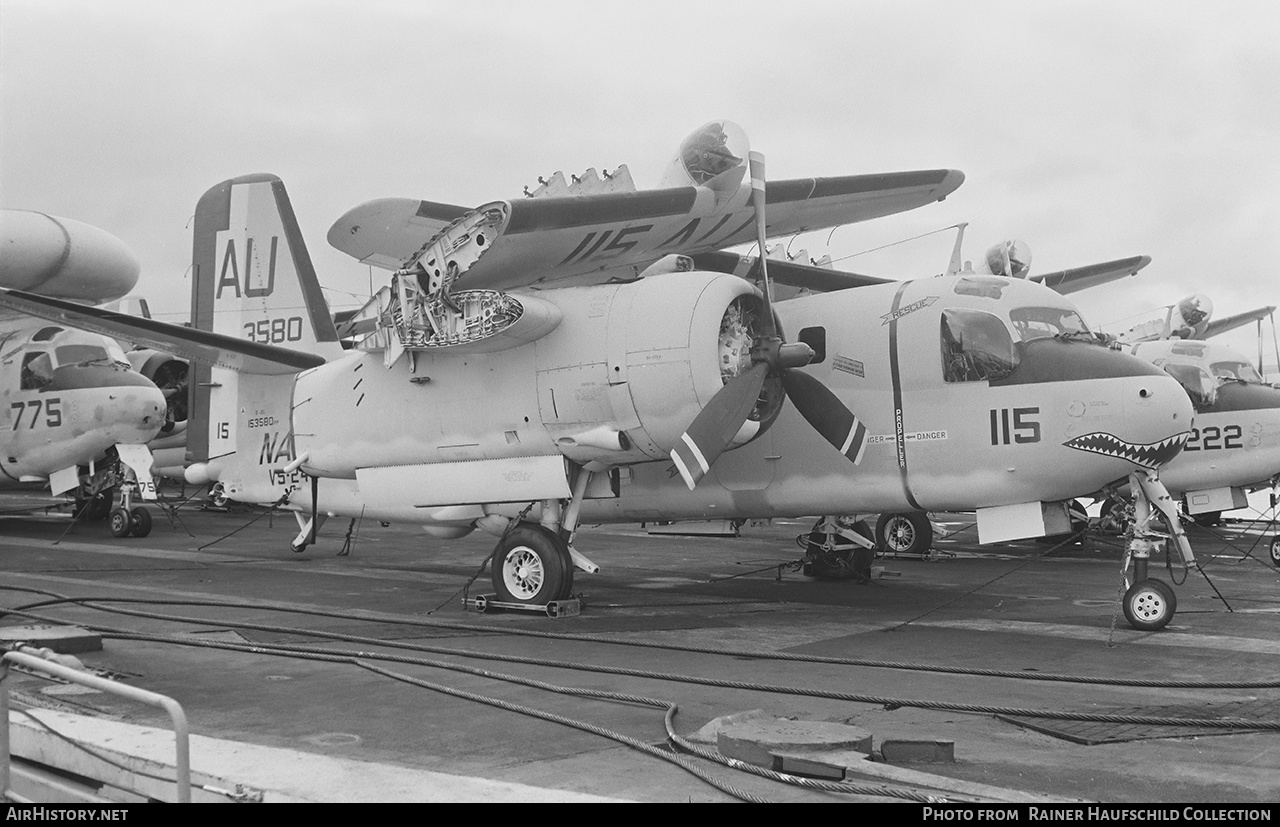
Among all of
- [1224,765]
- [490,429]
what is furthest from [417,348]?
[1224,765]

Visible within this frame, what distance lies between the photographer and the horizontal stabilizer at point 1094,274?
2558 cm

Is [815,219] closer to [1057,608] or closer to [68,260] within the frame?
[1057,608]

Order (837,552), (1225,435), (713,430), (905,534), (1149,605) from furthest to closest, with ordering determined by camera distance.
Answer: (905,534) → (1225,435) → (837,552) → (713,430) → (1149,605)

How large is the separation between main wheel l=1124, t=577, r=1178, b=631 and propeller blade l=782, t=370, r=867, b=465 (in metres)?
3.24

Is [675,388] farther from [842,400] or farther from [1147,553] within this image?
[1147,553]

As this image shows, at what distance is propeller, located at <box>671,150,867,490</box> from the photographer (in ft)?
39.8

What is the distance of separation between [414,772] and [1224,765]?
4.55 m

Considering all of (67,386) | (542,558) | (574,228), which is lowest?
(542,558)

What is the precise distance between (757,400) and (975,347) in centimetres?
251

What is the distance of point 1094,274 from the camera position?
84.4 ft

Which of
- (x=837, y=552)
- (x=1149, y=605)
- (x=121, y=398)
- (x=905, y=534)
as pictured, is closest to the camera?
(x=1149, y=605)

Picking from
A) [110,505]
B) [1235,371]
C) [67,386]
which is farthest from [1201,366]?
[110,505]

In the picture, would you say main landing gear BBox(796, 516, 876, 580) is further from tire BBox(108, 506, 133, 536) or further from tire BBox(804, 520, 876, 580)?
tire BBox(108, 506, 133, 536)

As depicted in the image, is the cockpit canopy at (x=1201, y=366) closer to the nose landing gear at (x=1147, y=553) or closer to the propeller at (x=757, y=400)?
the nose landing gear at (x=1147, y=553)
